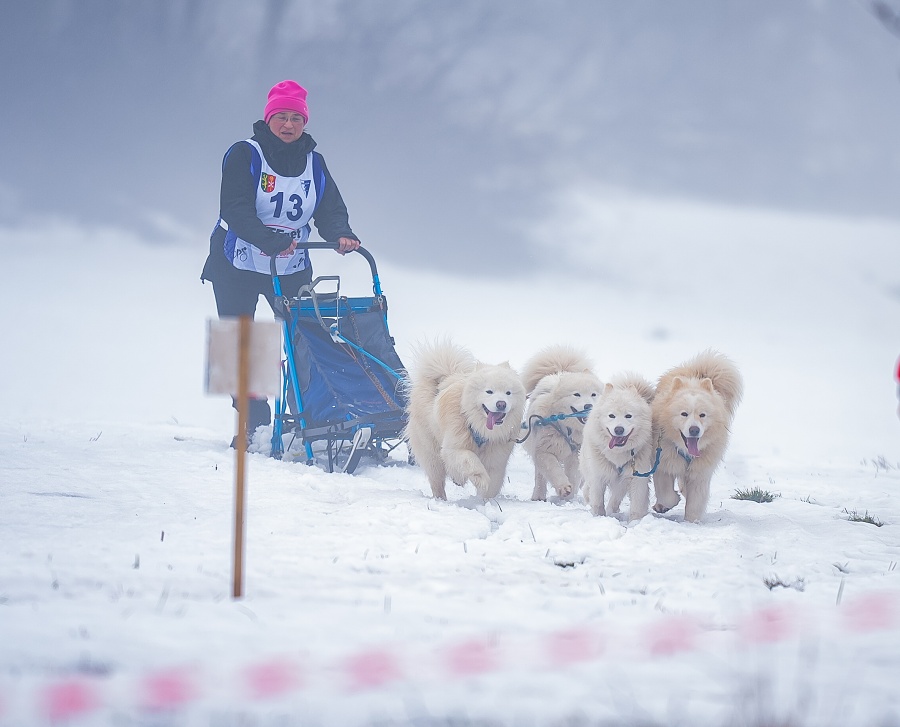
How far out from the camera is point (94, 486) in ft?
15.4

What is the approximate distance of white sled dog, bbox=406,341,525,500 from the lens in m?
4.90

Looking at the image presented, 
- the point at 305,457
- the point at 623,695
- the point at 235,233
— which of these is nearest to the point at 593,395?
the point at 305,457

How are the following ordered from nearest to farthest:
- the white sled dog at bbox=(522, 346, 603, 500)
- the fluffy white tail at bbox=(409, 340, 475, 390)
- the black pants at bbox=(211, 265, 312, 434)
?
the white sled dog at bbox=(522, 346, 603, 500)
the fluffy white tail at bbox=(409, 340, 475, 390)
the black pants at bbox=(211, 265, 312, 434)

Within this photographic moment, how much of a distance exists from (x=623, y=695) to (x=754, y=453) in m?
8.07

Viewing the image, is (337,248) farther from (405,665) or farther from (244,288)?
(405,665)

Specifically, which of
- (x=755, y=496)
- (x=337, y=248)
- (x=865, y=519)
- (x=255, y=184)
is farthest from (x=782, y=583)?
(x=255, y=184)

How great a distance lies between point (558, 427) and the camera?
5.30 m

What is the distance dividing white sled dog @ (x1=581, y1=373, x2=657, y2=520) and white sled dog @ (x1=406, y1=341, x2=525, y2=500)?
58 centimetres

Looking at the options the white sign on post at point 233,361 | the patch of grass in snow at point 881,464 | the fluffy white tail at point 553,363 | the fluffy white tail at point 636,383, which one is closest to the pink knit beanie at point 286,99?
the fluffy white tail at point 553,363

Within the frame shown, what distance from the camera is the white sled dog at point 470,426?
193 inches

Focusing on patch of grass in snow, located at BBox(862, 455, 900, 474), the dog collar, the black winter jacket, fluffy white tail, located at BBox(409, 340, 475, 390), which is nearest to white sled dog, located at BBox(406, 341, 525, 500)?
fluffy white tail, located at BBox(409, 340, 475, 390)

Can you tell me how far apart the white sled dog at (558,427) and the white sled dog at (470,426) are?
26 cm

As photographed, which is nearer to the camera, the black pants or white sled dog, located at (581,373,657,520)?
white sled dog, located at (581,373,657,520)

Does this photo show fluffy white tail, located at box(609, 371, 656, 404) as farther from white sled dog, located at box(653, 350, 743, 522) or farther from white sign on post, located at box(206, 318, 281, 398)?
white sign on post, located at box(206, 318, 281, 398)
